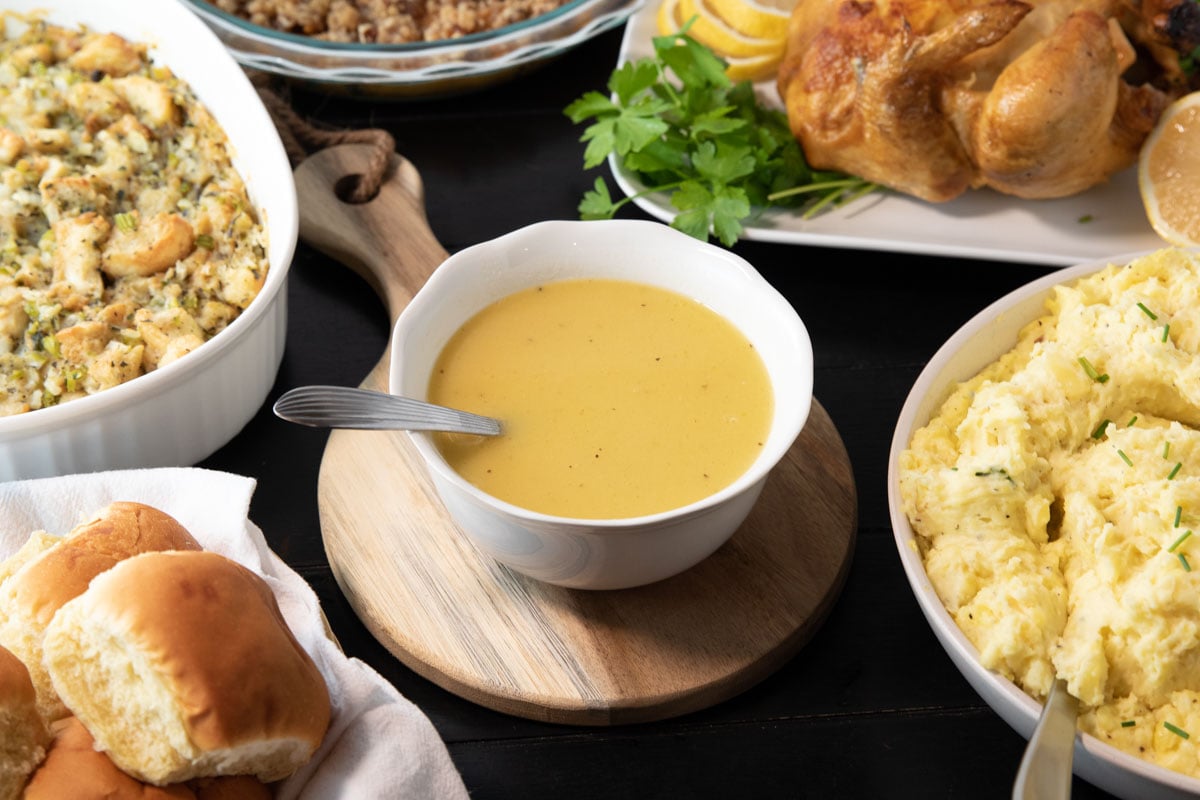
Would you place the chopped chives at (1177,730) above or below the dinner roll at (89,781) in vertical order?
below

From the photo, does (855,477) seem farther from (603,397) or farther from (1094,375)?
(603,397)

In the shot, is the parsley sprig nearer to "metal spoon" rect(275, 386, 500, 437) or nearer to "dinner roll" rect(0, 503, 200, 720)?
"metal spoon" rect(275, 386, 500, 437)

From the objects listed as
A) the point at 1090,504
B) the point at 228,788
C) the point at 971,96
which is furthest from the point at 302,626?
the point at 971,96

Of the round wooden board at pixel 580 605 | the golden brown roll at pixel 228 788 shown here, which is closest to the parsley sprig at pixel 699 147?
the round wooden board at pixel 580 605

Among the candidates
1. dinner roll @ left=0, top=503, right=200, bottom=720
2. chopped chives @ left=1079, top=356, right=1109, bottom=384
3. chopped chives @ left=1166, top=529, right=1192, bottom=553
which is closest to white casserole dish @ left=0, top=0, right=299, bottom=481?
dinner roll @ left=0, top=503, right=200, bottom=720

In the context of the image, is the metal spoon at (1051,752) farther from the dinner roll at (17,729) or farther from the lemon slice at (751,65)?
the lemon slice at (751,65)

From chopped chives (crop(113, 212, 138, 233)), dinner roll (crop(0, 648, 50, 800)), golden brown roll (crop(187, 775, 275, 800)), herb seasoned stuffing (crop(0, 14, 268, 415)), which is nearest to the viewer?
dinner roll (crop(0, 648, 50, 800))
